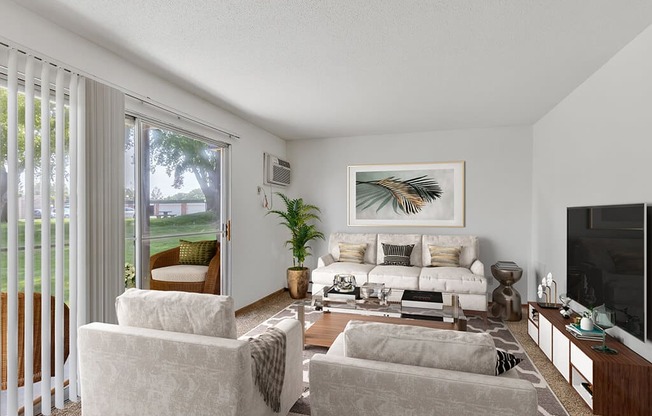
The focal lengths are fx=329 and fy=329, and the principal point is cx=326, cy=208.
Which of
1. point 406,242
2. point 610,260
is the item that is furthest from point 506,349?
point 406,242

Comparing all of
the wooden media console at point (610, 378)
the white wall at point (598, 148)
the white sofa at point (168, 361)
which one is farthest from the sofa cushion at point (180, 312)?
the white wall at point (598, 148)

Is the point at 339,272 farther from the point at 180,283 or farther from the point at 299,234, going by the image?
the point at 180,283

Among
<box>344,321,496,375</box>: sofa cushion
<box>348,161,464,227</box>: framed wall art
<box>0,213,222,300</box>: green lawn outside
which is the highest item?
<box>348,161,464,227</box>: framed wall art

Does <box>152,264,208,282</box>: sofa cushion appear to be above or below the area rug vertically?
above

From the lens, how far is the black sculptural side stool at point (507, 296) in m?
3.94

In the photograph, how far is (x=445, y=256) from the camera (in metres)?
4.57

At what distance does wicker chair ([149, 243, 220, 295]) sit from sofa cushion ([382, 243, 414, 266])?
2350mm

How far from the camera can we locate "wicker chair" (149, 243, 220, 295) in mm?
3219

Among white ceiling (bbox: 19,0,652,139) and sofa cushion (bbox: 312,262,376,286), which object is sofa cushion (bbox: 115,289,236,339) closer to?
white ceiling (bbox: 19,0,652,139)

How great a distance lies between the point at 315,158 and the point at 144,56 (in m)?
3.29

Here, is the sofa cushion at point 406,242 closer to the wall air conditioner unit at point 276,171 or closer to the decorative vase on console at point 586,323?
the wall air conditioner unit at point 276,171

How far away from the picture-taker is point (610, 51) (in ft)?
8.14

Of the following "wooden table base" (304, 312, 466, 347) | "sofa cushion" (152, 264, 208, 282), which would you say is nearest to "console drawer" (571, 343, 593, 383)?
"wooden table base" (304, 312, 466, 347)

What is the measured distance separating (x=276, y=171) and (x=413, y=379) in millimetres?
4189
